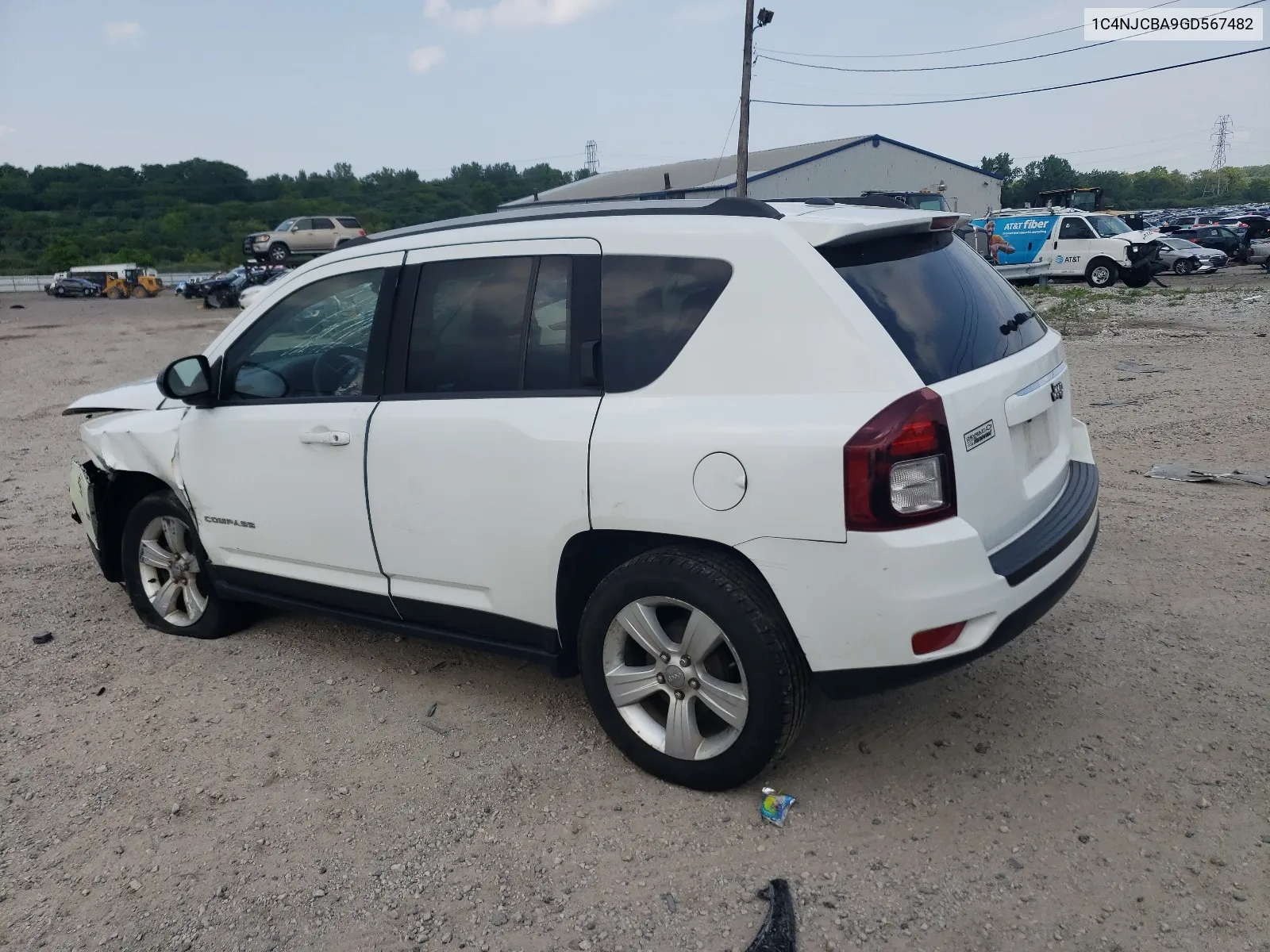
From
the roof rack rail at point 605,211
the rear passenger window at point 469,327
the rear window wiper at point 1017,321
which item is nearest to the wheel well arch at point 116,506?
the roof rack rail at point 605,211

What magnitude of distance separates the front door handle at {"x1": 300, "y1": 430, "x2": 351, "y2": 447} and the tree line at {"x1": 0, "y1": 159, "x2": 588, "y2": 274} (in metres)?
78.0

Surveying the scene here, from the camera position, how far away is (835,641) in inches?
111

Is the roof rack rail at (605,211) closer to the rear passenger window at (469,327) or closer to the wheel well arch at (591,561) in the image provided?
the rear passenger window at (469,327)

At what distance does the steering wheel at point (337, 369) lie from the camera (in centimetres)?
381

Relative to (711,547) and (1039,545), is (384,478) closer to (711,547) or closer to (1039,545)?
(711,547)

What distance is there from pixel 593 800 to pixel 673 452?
122 centimetres

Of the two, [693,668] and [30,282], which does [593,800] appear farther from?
[30,282]

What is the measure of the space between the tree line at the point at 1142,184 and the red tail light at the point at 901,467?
92533 mm

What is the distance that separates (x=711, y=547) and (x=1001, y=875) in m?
1.25

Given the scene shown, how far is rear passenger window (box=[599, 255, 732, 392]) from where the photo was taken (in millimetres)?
3074

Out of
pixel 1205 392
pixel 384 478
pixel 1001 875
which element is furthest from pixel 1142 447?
pixel 384 478

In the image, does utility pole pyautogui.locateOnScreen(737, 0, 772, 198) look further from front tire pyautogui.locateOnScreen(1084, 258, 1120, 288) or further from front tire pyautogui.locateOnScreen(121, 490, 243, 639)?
front tire pyautogui.locateOnScreen(121, 490, 243, 639)

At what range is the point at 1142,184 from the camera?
391 feet

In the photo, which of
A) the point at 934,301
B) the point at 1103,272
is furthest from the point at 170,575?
the point at 1103,272
